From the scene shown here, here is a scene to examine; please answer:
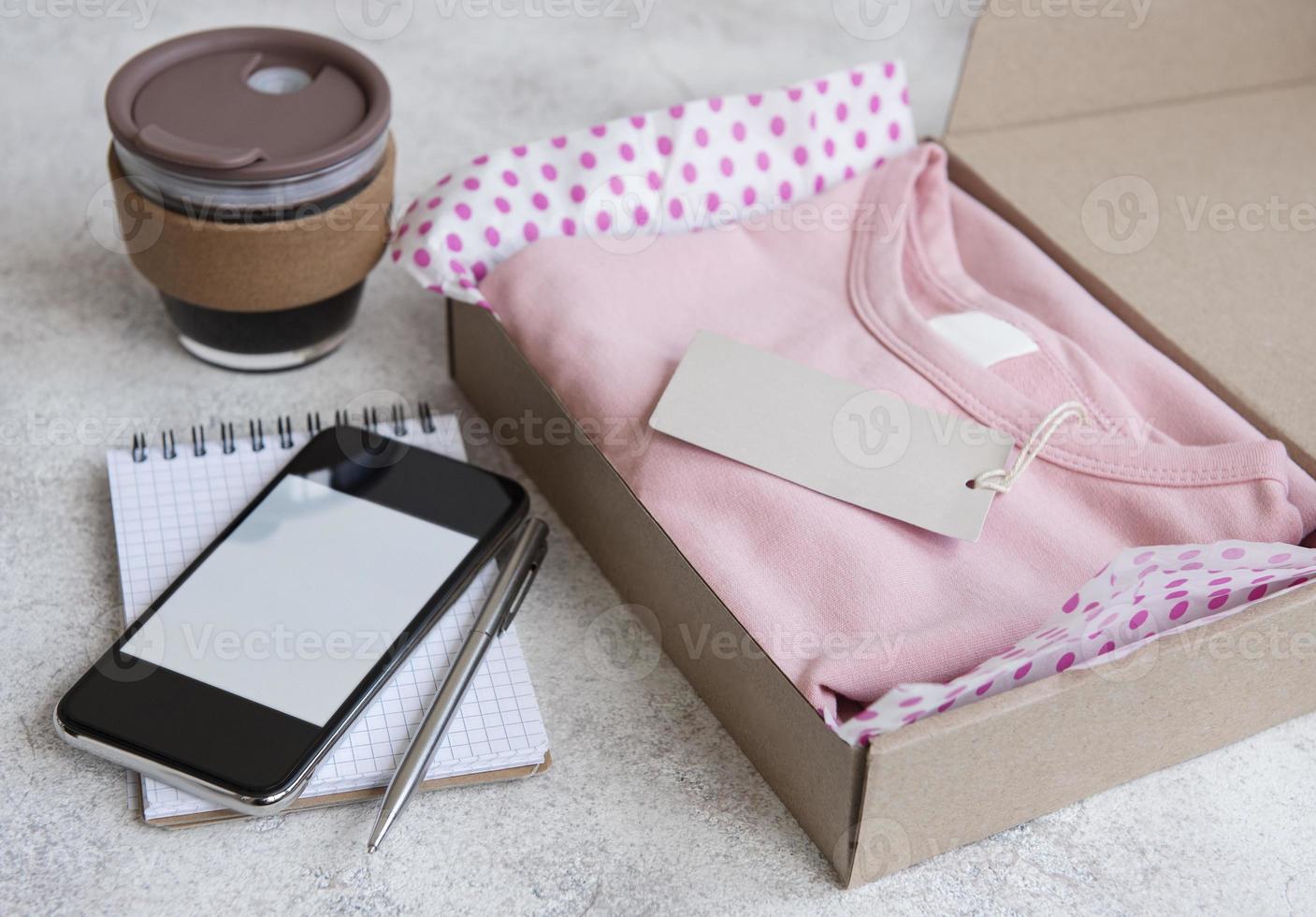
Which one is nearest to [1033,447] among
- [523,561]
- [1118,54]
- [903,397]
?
[903,397]

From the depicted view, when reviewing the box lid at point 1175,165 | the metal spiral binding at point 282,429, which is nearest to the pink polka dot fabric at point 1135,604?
the box lid at point 1175,165

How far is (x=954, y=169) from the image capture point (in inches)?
28.0

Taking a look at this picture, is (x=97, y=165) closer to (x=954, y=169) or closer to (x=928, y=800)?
(x=954, y=169)

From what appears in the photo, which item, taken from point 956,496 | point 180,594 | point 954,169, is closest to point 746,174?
point 954,169

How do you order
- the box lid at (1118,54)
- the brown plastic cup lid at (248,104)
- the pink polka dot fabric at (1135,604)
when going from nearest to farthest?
1. the pink polka dot fabric at (1135,604)
2. the brown plastic cup lid at (248,104)
3. the box lid at (1118,54)

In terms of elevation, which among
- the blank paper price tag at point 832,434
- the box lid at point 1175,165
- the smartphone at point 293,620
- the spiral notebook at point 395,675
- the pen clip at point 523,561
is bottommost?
the spiral notebook at point 395,675

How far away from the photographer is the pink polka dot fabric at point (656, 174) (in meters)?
0.61

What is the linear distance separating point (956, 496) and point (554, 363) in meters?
0.19

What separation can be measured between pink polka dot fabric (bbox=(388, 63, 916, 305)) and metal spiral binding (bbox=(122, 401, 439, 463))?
0.21 feet

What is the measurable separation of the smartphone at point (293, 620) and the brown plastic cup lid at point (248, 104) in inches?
5.0

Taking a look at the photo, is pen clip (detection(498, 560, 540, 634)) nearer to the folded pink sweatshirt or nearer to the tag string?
the folded pink sweatshirt

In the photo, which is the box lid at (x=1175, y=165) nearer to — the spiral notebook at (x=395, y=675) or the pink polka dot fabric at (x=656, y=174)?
the pink polka dot fabric at (x=656, y=174)

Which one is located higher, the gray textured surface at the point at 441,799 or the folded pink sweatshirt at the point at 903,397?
the folded pink sweatshirt at the point at 903,397

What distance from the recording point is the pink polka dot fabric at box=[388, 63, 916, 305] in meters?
0.61
